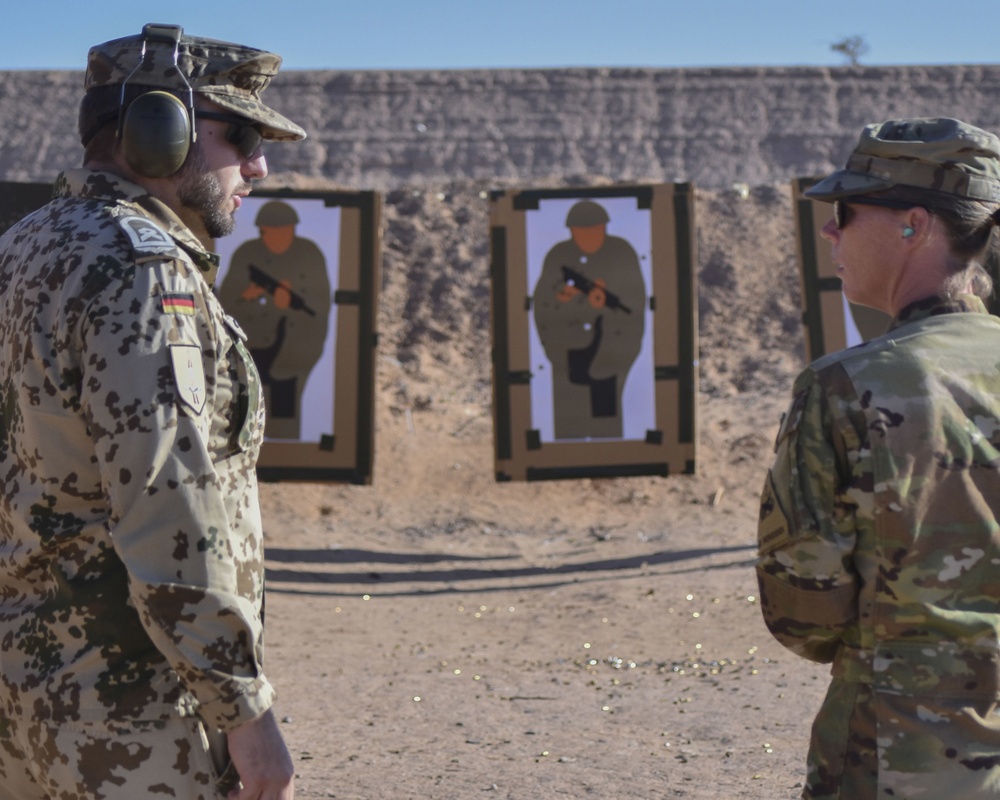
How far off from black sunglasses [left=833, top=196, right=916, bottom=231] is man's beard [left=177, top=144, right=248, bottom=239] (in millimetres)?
913

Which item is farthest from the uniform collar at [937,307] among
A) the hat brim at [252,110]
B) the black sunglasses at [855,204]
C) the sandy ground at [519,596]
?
the sandy ground at [519,596]

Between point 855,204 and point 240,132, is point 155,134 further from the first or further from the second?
point 855,204

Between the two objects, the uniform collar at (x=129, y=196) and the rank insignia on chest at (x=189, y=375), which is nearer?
the rank insignia on chest at (x=189, y=375)

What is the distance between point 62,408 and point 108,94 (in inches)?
19.6

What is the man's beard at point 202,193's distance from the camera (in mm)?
1894

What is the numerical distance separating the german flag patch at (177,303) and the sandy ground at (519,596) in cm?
249

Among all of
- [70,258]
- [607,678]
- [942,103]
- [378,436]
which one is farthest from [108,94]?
[942,103]

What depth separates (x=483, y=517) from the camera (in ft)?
35.6

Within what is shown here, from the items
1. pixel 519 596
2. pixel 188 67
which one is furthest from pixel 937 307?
pixel 519 596

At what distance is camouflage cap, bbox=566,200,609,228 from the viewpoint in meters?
9.29

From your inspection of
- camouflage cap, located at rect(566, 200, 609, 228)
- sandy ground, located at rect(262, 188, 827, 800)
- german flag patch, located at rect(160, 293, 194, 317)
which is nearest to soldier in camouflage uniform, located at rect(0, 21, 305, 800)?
german flag patch, located at rect(160, 293, 194, 317)

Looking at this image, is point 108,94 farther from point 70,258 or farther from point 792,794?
point 792,794

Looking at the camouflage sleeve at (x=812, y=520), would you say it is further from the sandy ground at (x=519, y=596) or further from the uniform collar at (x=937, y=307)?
the sandy ground at (x=519, y=596)

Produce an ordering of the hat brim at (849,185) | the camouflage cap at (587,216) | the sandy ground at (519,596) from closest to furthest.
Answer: the hat brim at (849,185), the sandy ground at (519,596), the camouflage cap at (587,216)
